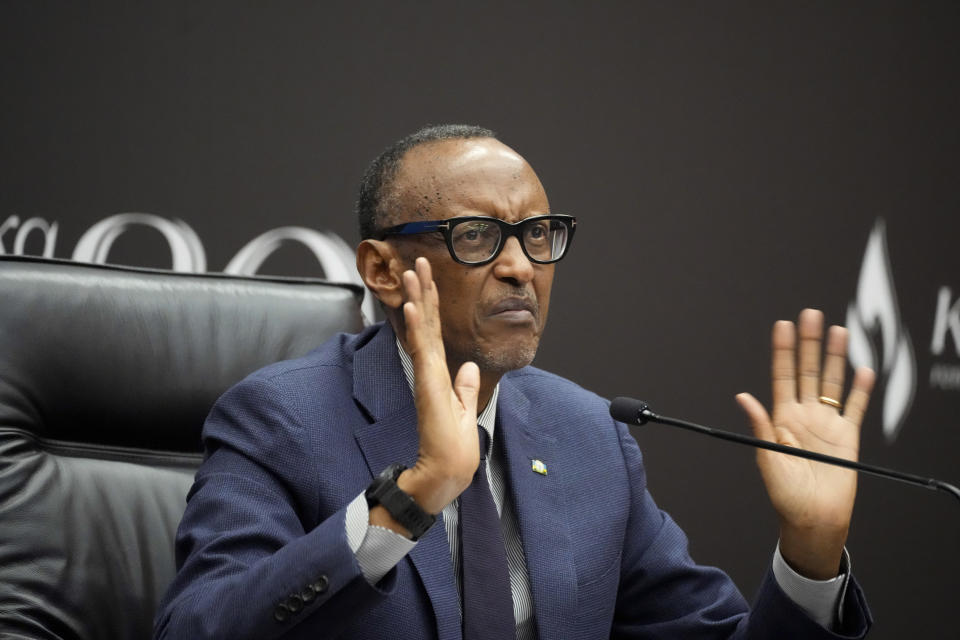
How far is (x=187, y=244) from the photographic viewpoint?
2229mm

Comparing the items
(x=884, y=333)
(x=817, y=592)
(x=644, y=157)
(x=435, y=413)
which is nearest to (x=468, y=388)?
(x=435, y=413)

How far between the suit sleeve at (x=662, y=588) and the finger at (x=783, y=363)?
0.34 m

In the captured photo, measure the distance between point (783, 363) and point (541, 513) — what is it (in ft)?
1.42

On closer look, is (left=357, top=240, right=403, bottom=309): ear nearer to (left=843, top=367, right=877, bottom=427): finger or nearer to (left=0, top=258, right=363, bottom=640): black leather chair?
(left=0, top=258, right=363, bottom=640): black leather chair

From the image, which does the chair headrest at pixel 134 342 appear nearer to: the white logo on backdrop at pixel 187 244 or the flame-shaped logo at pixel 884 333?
the white logo on backdrop at pixel 187 244

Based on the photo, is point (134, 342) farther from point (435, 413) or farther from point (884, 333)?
point (884, 333)

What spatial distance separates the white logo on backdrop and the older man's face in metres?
0.77

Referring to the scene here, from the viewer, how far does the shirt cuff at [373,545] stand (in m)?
1.05

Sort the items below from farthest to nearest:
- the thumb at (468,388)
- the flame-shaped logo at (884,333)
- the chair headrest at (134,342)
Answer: the flame-shaped logo at (884,333) < the chair headrest at (134,342) < the thumb at (468,388)

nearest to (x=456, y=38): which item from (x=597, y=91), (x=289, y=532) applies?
(x=597, y=91)

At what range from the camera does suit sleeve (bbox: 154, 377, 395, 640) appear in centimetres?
104

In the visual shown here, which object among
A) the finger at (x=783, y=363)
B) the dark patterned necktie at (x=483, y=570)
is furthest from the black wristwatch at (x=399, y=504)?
the finger at (x=783, y=363)

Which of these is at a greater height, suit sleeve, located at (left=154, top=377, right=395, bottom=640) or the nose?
the nose

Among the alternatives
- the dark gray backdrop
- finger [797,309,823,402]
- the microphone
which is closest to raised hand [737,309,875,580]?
finger [797,309,823,402]
